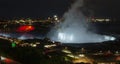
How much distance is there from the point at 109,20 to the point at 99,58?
13478 centimetres

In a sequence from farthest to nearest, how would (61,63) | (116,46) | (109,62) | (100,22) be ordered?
(100,22), (116,46), (109,62), (61,63)

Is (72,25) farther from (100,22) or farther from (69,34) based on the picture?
(100,22)

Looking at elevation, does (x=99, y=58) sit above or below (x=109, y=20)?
below

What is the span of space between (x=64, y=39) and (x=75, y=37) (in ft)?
6.57

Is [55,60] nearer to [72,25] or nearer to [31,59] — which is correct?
[31,59]

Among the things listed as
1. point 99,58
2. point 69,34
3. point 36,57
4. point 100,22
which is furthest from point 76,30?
point 100,22

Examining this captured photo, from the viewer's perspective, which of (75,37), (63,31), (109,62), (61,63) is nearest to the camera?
(61,63)

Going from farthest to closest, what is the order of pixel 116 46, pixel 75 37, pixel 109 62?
pixel 75 37 → pixel 116 46 → pixel 109 62

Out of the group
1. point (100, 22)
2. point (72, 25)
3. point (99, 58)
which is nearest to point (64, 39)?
point (72, 25)

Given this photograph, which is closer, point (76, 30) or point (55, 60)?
point (55, 60)

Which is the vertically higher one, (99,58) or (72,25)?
(72,25)

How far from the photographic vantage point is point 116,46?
4444cm

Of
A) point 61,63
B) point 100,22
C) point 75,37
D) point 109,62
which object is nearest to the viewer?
point 61,63

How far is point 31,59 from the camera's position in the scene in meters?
28.1
